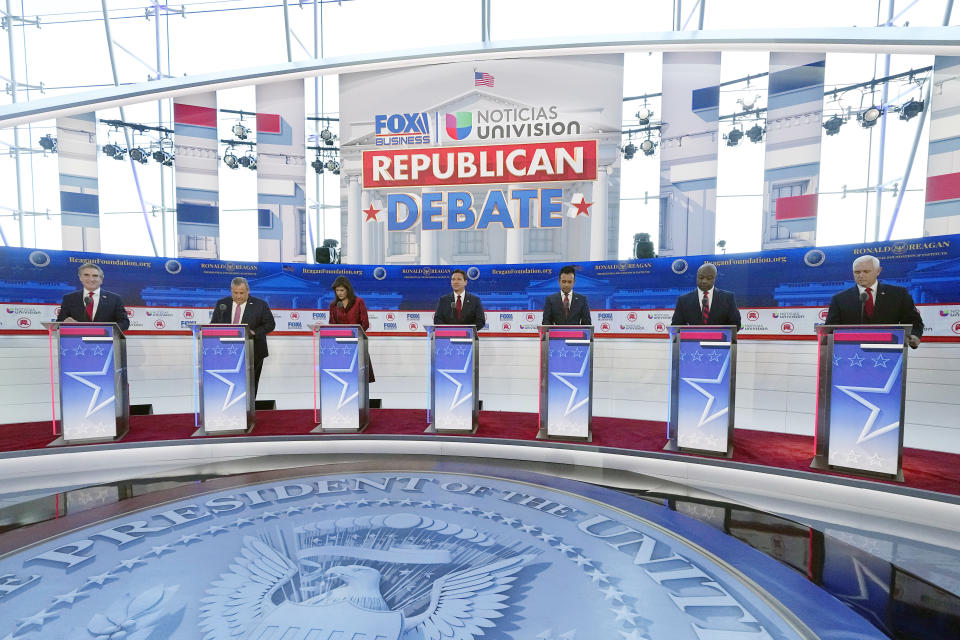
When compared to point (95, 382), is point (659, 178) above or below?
above

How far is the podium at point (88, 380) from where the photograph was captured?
289 centimetres

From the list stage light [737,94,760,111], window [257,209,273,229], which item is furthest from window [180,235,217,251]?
stage light [737,94,760,111]

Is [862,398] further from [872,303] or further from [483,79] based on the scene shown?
[483,79]

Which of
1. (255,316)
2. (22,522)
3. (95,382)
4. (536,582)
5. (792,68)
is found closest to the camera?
(536,582)

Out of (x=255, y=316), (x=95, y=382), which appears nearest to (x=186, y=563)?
(x=95, y=382)

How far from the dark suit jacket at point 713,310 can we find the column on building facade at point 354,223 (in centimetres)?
591

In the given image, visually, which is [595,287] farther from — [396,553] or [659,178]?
[396,553]

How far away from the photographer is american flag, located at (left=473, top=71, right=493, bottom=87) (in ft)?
22.0

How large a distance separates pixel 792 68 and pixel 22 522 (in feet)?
29.6

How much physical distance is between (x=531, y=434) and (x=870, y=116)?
24.9ft

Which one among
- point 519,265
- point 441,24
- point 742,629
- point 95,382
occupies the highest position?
point 441,24

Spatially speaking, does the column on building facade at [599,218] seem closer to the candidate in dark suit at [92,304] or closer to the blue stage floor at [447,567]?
the blue stage floor at [447,567]

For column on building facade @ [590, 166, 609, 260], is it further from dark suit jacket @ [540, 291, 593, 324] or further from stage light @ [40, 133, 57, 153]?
stage light @ [40, 133, 57, 153]

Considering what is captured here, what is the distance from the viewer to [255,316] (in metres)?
3.72
